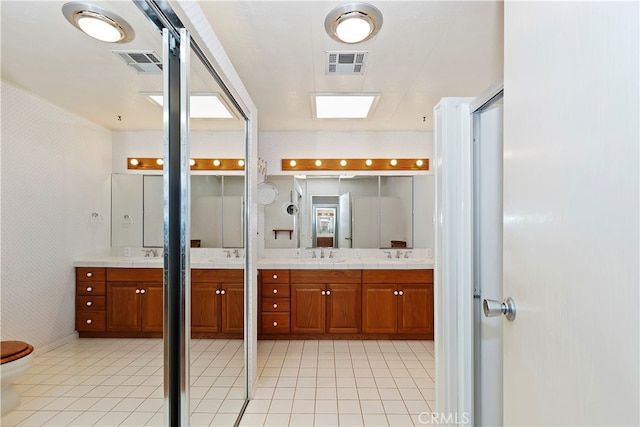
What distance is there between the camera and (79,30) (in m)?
0.88

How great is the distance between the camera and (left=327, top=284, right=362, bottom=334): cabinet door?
3.45 metres

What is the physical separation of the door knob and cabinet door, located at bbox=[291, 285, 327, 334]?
2567 millimetres

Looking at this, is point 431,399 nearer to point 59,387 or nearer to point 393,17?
point 59,387

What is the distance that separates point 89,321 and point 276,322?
2.64 metres

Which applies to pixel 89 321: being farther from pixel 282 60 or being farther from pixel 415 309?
pixel 415 309

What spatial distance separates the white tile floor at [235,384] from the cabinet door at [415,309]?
0.53 ft

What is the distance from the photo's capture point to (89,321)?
0.95 metres

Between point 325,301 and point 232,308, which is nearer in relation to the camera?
point 232,308

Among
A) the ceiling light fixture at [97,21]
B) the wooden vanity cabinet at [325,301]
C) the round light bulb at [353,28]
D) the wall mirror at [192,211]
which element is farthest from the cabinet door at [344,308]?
the ceiling light fixture at [97,21]

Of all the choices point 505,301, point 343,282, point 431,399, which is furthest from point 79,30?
point 343,282

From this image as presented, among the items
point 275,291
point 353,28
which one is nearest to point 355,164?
point 275,291

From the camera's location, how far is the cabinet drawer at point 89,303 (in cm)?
95

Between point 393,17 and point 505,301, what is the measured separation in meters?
1.56
